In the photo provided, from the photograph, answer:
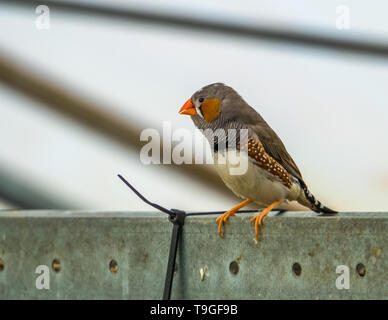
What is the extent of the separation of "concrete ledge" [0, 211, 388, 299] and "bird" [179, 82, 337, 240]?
371 mm

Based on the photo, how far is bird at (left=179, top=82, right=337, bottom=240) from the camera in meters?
2.01

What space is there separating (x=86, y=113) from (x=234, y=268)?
1.57 metres

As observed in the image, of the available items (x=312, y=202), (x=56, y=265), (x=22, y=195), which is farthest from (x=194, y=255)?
(x=22, y=195)

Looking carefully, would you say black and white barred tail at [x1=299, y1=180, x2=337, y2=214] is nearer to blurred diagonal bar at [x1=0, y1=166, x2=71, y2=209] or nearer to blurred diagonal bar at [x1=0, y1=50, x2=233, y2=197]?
blurred diagonal bar at [x1=0, y1=50, x2=233, y2=197]

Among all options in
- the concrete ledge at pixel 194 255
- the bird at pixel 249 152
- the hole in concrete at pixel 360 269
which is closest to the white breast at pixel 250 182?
the bird at pixel 249 152

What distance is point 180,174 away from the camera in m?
3.09

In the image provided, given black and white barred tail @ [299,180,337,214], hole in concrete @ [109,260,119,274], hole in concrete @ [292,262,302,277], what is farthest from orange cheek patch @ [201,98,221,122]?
hole in concrete @ [292,262,302,277]

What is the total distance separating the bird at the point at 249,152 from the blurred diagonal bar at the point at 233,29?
860 millimetres

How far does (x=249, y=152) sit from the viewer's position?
2.12 metres

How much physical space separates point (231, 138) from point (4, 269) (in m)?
0.59

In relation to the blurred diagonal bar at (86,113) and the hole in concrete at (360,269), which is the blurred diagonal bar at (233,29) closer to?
the blurred diagonal bar at (86,113)

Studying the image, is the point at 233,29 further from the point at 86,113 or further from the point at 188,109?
the point at 188,109

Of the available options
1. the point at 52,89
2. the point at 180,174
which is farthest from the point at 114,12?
the point at 180,174
